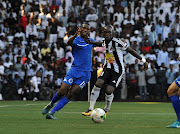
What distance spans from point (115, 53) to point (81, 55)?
865mm

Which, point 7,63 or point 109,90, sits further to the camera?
point 7,63

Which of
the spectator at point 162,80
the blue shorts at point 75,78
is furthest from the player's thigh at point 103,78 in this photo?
the spectator at point 162,80

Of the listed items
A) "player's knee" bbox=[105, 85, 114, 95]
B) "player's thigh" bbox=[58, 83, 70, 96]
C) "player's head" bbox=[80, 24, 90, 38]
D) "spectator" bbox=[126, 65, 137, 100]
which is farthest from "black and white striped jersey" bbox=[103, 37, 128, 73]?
"spectator" bbox=[126, 65, 137, 100]

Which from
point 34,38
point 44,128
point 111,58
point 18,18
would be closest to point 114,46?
point 111,58

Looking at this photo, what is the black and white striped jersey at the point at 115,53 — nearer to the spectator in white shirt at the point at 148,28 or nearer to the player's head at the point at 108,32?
the player's head at the point at 108,32

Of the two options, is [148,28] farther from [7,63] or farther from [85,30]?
[85,30]

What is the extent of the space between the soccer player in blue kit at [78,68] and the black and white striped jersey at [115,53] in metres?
0.29

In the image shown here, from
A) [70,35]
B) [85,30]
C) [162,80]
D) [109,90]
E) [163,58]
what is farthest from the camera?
[70,35]

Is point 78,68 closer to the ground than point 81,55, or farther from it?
closer to the ground

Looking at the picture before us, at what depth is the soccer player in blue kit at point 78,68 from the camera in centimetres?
1238

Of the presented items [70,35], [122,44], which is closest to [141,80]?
[70,35]

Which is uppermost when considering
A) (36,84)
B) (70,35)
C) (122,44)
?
(122,44)

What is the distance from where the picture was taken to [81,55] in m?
12.8

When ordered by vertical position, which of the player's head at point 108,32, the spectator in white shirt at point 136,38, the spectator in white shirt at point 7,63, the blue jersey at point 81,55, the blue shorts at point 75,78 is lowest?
the spectator in white shirt at point 7,63
